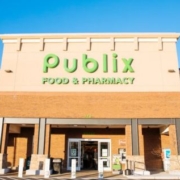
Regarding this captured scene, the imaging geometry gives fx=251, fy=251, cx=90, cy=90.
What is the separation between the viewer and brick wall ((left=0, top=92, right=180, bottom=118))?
61.8 feet

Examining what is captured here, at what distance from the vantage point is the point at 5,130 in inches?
747

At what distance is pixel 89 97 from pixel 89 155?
571 centimetres

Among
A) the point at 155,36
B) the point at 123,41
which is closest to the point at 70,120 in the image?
the point at 123,41

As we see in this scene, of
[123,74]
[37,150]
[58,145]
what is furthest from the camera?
[58,145]

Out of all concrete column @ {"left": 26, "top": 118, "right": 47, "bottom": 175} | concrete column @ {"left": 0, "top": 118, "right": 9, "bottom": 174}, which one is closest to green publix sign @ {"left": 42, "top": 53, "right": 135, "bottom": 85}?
concrete column @ {"left": 26, "top": 118, "right": 47, "bottom": 175}

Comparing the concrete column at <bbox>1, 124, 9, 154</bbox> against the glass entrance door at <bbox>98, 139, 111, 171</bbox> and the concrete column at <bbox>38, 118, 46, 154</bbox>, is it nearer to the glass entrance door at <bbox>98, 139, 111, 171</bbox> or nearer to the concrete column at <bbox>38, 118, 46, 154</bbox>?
the concrete column at <bbox>38, 118, 46, 154</bbox>

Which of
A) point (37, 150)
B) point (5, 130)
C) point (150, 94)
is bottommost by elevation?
point (37, 150)

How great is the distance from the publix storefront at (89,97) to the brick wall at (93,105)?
7 cm

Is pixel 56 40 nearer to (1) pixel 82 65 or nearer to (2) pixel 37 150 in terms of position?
(1) pixel 82 65

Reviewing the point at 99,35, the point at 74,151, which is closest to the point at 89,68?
the point at 99,35

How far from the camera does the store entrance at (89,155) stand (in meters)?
21.7

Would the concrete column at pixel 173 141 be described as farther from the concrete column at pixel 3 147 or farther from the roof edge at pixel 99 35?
the concrete column at pixel 3 147

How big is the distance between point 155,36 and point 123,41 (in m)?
2.67

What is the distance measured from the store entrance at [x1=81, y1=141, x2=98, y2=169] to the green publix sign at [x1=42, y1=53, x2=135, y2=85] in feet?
18.7
